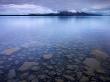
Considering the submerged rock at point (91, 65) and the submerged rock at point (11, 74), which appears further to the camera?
the submerged rock at point (91, 65)

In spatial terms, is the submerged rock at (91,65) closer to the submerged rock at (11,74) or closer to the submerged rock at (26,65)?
the submerged rock at (26,65)

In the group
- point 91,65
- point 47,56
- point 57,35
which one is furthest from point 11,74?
Answer: point 57,35

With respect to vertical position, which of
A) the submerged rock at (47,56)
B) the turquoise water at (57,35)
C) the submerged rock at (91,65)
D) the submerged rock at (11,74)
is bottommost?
the turquoise water at (57,35)

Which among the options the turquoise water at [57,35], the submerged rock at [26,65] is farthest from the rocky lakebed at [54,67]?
the turquoise water at [57,35]

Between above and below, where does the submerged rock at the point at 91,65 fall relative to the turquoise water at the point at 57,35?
above

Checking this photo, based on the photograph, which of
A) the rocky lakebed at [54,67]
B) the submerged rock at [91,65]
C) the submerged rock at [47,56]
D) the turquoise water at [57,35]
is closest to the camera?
the rocky lakebed at [54,67]

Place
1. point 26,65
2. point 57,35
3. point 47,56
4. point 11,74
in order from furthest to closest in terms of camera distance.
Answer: point 57,35, point 47,56, point 26,65, point 11,74

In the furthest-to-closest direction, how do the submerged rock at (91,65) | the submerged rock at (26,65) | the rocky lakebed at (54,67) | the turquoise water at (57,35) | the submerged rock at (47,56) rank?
the turquoise water at (57,35) → the submerged rock at (47,56) → the submerged rock at (26,65) → the submerged rock at (91,65) → the rocky lakebed at (54,67)

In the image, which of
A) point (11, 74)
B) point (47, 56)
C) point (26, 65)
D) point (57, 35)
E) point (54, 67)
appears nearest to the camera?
point (11, 74)

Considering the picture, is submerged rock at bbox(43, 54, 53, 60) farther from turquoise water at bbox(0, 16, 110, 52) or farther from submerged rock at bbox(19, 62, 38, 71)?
turquoise water at bbox(0, 16, 110, 52)

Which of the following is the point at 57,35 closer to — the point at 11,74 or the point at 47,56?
the point at 47,56

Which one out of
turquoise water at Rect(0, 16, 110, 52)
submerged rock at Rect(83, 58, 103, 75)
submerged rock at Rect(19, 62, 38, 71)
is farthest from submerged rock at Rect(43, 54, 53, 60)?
turquoise water at Rect(0, 16, 110, 52)

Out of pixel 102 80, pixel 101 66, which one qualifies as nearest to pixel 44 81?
pixel 102 80

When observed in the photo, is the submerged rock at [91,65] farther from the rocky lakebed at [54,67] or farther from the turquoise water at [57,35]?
the turquoise water at [57,35]
